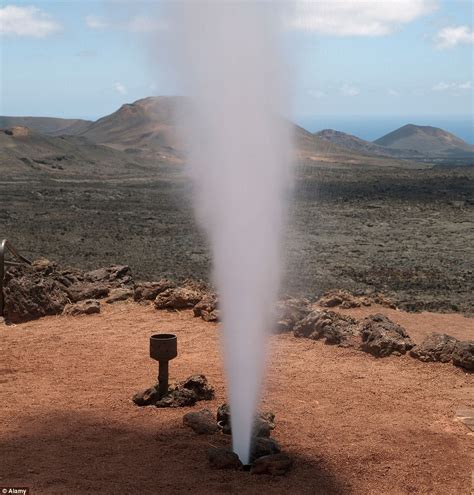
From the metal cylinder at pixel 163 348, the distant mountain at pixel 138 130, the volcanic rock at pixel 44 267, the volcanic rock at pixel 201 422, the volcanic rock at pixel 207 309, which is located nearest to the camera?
the volcanic rock at pixel 201 422

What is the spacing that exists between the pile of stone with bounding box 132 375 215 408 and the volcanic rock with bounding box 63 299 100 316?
389 centimetres

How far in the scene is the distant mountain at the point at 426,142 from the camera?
113 m

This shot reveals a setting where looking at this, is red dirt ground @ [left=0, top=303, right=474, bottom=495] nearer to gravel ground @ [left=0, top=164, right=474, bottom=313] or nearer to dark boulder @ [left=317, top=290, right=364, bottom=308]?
dark boulder @ [left=317, top=290, right=364, bottom=308]

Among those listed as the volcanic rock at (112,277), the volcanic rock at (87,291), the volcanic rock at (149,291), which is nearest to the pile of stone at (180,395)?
the volcanic rock at (149,291)

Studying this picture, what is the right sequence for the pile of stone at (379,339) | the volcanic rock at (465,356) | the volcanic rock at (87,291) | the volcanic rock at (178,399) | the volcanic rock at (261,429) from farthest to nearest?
the volcanic rock at (87,291) → the pile of stone at (379,339) → the volcanic rock at (465,356) → the volcanic rock at (178,399) → the volcanic rock at (261,429)

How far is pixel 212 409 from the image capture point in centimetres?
652

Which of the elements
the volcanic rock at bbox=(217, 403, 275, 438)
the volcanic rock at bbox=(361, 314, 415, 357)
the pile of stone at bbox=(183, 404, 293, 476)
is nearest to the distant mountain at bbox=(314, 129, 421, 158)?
the volcanic rock at bbox=(361, 314, 415, 357)

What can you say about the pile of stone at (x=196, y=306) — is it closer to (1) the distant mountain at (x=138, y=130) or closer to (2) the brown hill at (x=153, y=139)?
(2) the brown hill at (x=153, y=139)

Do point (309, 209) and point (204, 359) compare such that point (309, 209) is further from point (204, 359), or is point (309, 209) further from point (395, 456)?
point (395, 456)

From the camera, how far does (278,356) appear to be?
847cm

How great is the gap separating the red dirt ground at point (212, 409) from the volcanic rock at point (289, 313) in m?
0.23

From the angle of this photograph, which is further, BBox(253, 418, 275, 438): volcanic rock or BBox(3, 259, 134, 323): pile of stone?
BBox(3, 259, 134, 323): pile of stone

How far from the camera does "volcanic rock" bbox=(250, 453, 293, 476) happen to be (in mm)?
5020

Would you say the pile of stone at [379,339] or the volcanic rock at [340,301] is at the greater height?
the pile of stone at [379,339]
